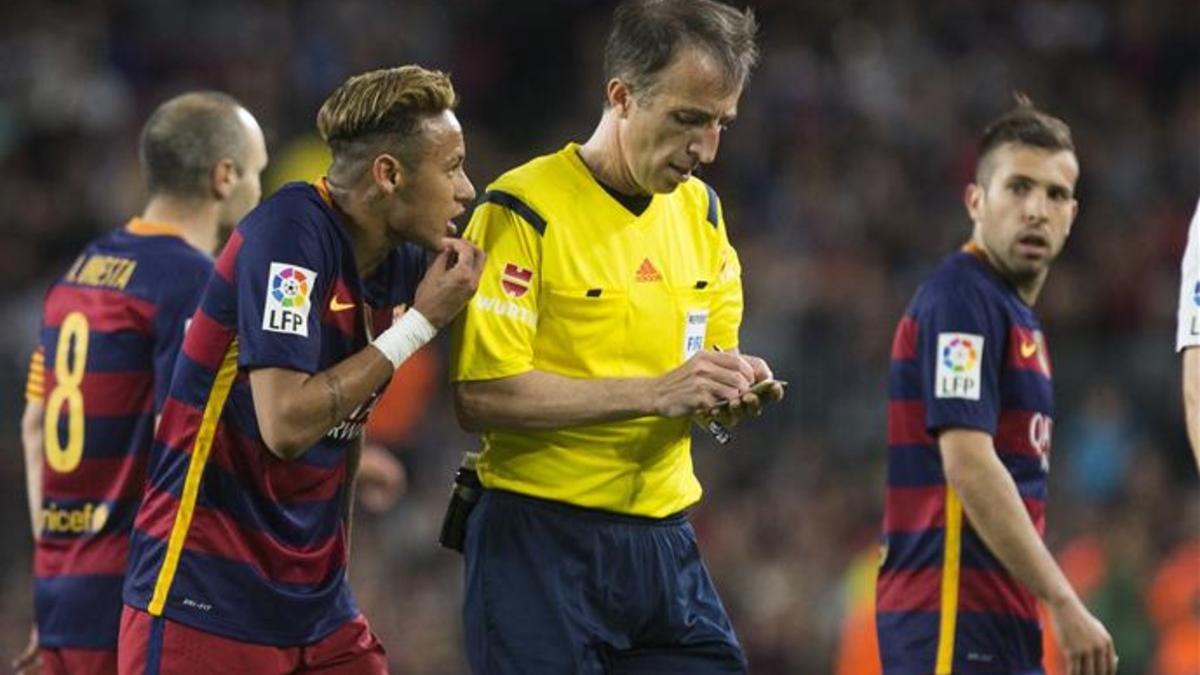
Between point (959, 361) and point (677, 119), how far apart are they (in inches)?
52.4

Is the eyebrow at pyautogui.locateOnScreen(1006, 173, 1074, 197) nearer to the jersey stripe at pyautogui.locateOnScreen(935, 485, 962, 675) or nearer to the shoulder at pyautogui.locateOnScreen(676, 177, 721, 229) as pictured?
the jersey stripe at pyautogui.locateOnScreen(935, 485, 962, 675)

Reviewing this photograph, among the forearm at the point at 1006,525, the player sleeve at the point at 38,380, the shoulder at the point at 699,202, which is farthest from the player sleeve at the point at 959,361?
the player sleeve at the point at 38,380

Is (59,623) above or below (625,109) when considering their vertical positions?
below

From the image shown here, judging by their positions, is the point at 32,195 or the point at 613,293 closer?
the point at 613,293

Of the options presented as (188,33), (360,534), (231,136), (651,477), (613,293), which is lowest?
(360,534)

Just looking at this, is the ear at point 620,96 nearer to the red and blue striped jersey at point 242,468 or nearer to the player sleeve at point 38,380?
the red and blue striped jersey at point 242,468

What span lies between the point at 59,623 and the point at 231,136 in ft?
5.07

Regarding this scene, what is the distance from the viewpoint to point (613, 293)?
5711 millimetres

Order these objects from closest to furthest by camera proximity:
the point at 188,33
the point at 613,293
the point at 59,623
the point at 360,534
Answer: the point at 613,293 → the point at 59,623 → the point at 360,534 → the point at 188,33

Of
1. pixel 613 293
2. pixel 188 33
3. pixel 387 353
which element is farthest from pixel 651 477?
pixel 188 33

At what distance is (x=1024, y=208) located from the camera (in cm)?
675

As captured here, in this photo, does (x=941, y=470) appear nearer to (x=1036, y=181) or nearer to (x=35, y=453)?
(x=1036, y=181)

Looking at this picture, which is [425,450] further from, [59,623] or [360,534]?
[59,623]

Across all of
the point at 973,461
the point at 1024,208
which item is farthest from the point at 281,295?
the point at 1024,208
